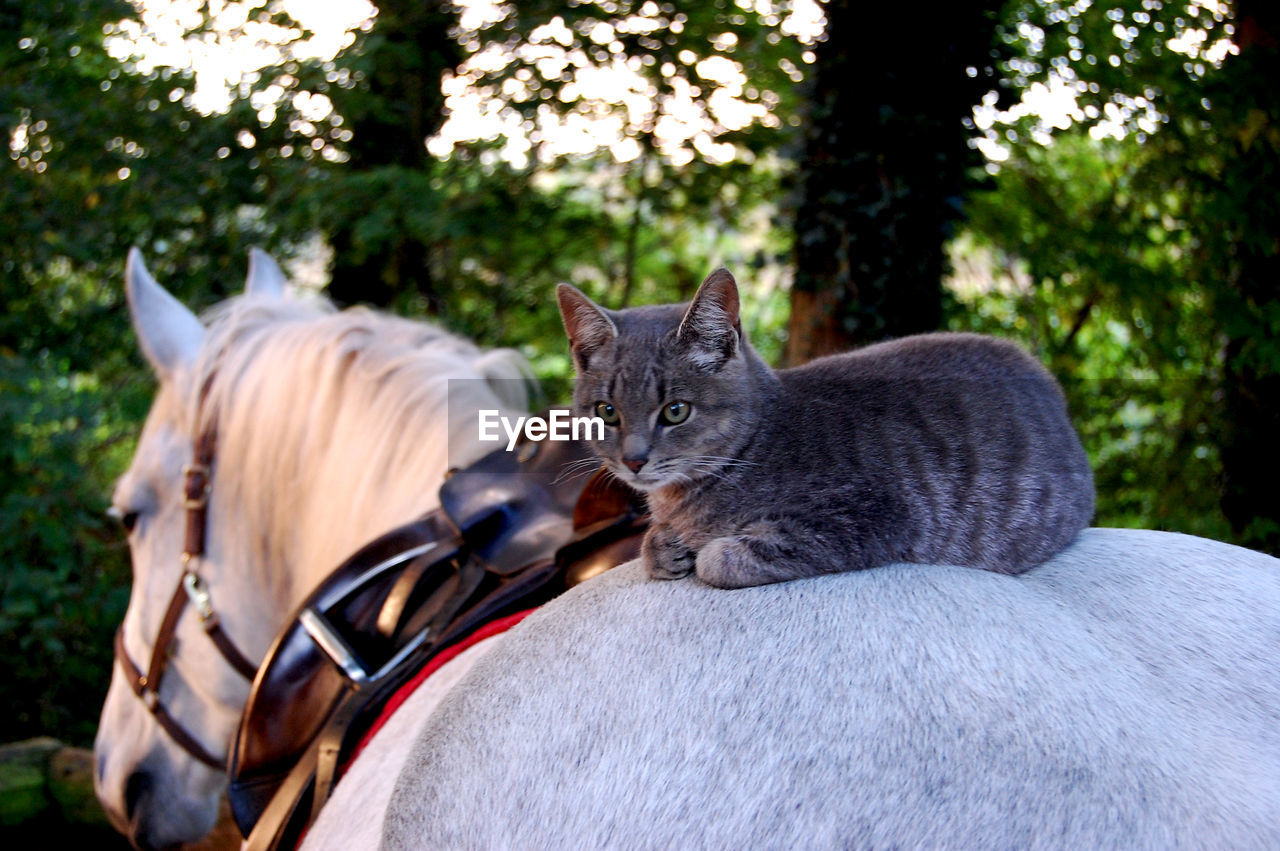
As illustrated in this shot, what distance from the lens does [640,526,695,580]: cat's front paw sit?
137 centimetres

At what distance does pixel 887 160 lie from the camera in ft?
10.5

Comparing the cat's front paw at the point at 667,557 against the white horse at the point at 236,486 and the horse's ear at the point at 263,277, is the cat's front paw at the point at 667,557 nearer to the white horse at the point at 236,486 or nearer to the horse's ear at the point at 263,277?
the white horse at the point at 236,486

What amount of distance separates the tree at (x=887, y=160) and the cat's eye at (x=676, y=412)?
76.9 inches

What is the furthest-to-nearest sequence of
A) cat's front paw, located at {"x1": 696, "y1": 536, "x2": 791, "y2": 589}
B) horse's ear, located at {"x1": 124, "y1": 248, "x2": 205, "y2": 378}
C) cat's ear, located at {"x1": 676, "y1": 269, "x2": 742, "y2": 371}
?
1. horse's ear, located at {"x1": 124, "y1": 248, "x2": 205, "y2": 378}
2. cat's ear, located at {"x1": 676, "y1": 269, "x2": 742, "y2": 371}
3. cat's front paw, located at {"x1": 696, "y1": 536, "x2": 791, "y2": 589}

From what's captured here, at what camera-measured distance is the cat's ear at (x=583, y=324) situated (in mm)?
1521

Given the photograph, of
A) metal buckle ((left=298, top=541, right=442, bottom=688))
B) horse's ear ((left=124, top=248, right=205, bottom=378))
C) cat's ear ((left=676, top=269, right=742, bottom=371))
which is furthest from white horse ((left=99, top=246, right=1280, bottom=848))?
horse's ear ((left=124, top=248, right=205, bottom=378))

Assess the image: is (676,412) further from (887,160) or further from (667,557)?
(887,160)

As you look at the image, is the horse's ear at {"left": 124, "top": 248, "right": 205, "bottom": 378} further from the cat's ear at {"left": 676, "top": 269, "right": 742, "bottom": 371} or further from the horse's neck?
the cat's ear at {"left": 676, "top": 269, "right": 742, "bottom": 371}

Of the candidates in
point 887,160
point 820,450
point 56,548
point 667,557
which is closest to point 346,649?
point 667,557

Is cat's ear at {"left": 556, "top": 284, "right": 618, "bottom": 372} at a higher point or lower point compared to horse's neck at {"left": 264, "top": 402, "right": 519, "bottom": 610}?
higher

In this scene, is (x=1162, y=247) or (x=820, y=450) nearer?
(x=820, y=450)

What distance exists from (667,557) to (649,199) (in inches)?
133

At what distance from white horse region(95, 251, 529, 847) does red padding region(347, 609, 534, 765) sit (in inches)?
22.5

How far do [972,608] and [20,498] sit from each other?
4.03 m
